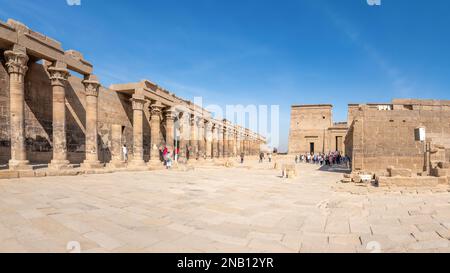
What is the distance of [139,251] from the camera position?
303 centimetres

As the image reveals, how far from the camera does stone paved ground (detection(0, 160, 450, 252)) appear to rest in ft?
10.7

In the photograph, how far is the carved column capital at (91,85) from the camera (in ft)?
42.8

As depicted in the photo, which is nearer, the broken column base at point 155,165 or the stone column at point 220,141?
the broken column base at point 155,165

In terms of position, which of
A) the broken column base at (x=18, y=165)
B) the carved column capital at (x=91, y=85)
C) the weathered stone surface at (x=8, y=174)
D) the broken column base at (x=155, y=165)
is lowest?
the broken column base at (x=155, y=165)

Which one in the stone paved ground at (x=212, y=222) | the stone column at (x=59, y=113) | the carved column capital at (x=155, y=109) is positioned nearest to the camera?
the stone paved ground at (x=212, y=222)

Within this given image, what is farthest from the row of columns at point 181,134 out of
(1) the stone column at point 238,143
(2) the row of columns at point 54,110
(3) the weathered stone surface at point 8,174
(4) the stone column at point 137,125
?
(3) the weathered stone surface at point 8,174

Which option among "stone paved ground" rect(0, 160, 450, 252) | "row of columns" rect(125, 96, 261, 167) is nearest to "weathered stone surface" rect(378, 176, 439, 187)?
"stone paved ground" rect(0, 160, 450, 252)

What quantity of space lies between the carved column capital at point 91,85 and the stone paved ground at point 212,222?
7400 millimetres

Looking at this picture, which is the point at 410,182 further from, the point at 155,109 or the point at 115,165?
the point at 155,109

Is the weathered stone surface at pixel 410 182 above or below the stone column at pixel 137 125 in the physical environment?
below

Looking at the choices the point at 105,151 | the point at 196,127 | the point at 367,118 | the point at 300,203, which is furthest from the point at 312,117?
the point at 300,203

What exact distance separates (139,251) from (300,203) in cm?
431

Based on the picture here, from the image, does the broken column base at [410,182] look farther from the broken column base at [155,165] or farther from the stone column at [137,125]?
the stone column at [137,125]
